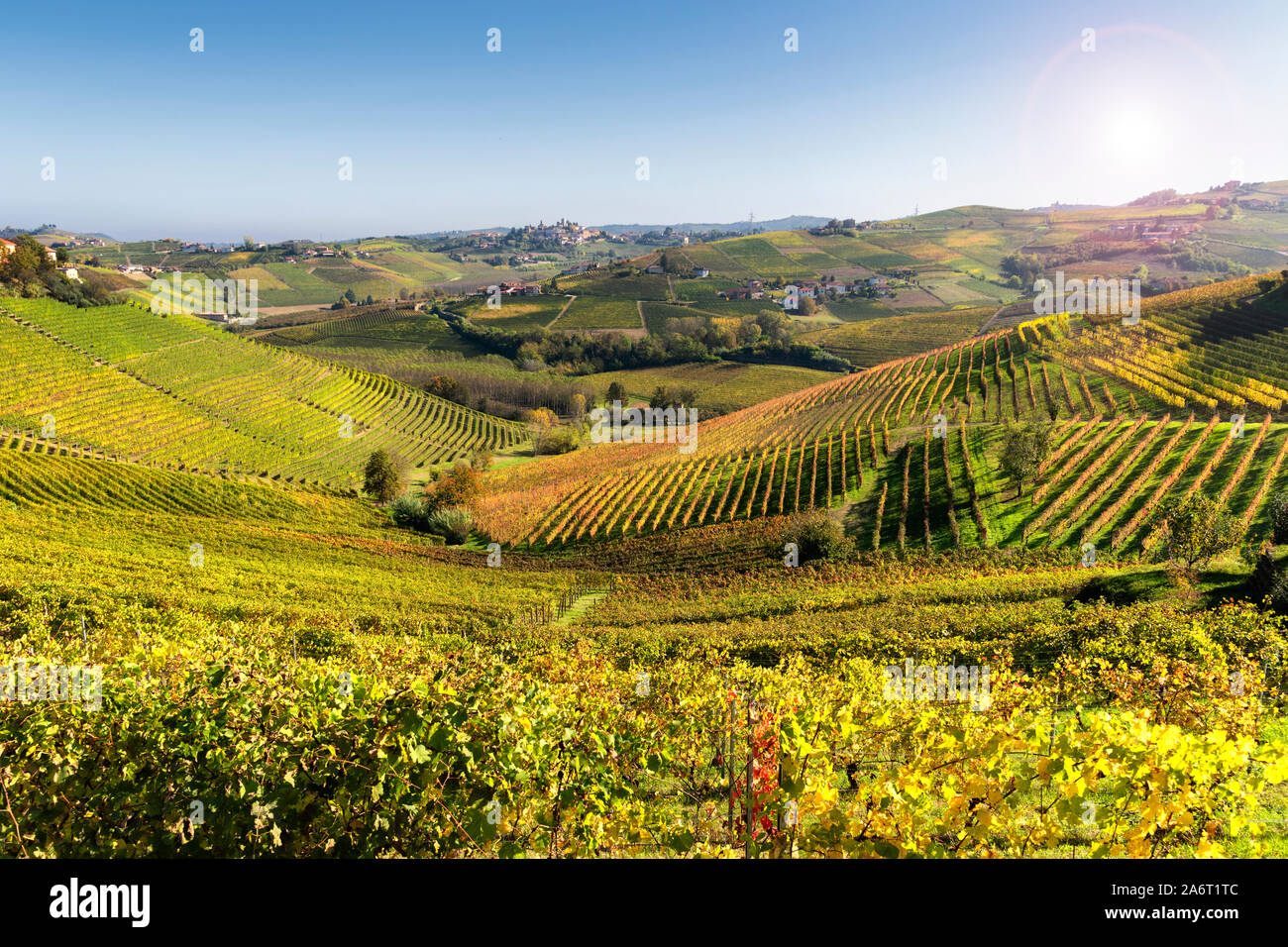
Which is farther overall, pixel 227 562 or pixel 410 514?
pixel 410 514

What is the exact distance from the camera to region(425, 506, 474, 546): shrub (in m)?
51.6

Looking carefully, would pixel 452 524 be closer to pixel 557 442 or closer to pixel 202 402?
pixel 557 442

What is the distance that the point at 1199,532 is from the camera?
23.9 metres

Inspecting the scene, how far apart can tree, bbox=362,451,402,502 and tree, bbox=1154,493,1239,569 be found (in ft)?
187

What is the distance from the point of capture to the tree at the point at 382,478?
199 ft

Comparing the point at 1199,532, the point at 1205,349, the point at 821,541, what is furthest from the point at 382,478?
the point at 1205,349

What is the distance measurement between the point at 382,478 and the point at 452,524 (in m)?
13.3

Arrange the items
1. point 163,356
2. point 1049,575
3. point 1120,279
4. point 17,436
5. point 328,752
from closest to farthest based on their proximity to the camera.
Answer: point 328,752, point 1049,575, point 17,436, point 163,356, point 1120,279

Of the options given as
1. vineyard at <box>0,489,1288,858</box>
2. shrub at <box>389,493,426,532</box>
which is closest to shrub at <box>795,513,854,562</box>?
vineyard at <box>0,489,1288,858</box>

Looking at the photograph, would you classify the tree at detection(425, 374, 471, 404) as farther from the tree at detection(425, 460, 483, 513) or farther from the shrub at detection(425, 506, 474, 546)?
the shrub at detection(425, 506, 474, 546)
